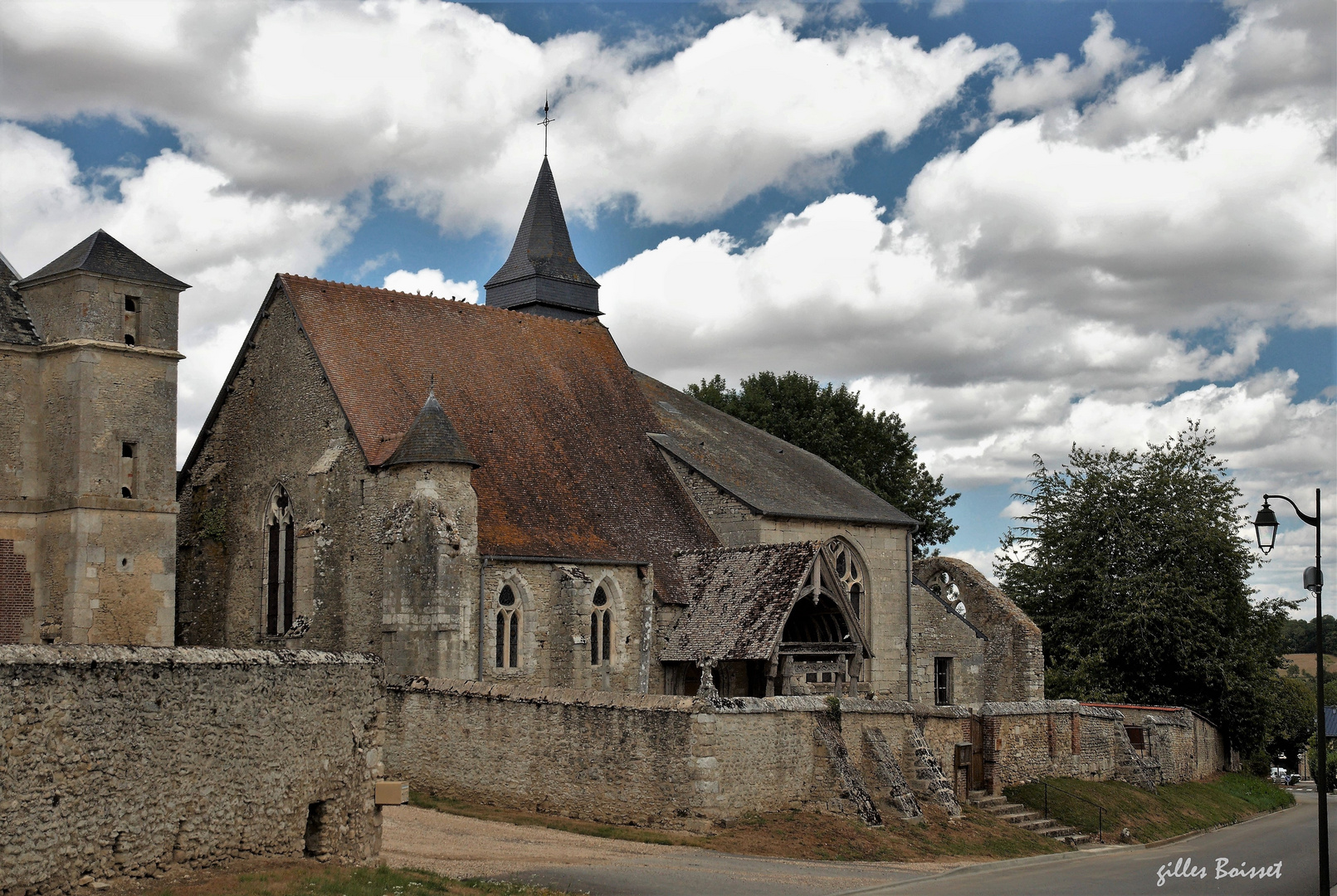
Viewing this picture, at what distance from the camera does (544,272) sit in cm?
3978

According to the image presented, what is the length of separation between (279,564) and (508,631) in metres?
5.39

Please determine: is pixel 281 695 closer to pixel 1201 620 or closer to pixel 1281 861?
pixel 1281 861

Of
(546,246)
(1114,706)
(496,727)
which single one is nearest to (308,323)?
(496,727)

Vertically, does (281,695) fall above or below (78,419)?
below

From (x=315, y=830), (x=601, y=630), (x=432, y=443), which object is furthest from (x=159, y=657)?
(x=601, y=630)

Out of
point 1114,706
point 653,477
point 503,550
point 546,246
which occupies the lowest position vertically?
point 1114,706

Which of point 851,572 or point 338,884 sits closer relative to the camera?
point 338,884

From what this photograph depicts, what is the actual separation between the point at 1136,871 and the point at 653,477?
1436 cm

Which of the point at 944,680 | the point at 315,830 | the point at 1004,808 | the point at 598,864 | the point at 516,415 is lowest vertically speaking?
the point at 1004,808

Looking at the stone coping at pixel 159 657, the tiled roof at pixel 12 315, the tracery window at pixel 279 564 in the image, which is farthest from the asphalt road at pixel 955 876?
the tiled roof at pixel 12 315

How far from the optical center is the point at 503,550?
25.1 metres

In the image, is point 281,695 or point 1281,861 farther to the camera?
point 1281,861

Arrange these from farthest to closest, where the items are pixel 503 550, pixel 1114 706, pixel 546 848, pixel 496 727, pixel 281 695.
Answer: pixel 1114 706
pixel 503 550
pixel 496 727
pixel 546 848
pixel 281 695

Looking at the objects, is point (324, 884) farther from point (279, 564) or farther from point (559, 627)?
point (279, 564)
